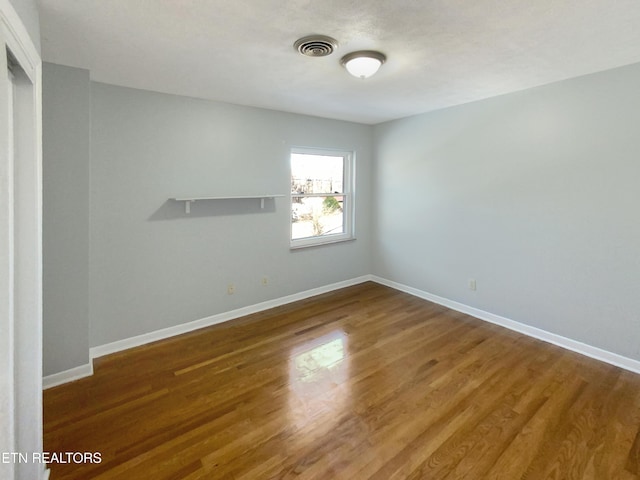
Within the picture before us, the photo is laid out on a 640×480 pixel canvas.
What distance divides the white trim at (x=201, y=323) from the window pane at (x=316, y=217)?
2.57 ft

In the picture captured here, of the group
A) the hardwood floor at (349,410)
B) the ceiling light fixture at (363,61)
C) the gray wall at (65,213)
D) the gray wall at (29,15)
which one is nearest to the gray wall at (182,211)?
the gray wall at (65,213)

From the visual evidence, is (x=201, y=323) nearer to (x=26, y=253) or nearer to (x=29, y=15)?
(x=26, y=253)

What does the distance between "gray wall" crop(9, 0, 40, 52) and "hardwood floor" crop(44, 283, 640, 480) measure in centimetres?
220

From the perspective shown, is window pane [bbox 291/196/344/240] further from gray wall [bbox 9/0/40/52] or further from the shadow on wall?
gray wall [bbox 9/0/40/52]

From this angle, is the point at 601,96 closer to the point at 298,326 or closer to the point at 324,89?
the point at 324,89

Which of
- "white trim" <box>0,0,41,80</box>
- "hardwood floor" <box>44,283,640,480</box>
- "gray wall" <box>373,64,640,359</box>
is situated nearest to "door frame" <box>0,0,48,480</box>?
"white trim" <box>0,0,41,80</box>

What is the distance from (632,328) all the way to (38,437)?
13.4 feet

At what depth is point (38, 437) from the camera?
160cm

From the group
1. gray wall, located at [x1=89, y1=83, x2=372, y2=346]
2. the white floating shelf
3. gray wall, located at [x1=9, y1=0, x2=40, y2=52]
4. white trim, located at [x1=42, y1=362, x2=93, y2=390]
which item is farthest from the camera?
the white floating shelf

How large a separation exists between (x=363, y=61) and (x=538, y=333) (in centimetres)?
304

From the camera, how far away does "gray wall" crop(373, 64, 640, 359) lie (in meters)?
2.64

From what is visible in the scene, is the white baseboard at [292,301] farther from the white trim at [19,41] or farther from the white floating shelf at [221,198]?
the white trim at [19,41]

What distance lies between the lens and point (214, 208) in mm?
3480

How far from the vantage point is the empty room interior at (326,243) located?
1820 millimetres
